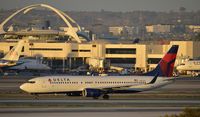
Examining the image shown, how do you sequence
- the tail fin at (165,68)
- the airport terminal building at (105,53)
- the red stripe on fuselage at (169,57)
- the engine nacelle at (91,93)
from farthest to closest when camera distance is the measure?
the airport terminal building at (105,53)
the red stripe on fuselage at (169,57)
the tail fin at (165,68)
the engine nacelle at (91,93)

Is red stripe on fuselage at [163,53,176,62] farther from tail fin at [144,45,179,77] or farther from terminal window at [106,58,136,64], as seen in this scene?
terminal window at [106,58,136,64]

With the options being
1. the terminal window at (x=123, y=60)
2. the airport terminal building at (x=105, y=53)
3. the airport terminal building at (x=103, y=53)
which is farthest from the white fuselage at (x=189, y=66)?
the terminal window at (x=123, y=60)

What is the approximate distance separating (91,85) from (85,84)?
0.70 metres

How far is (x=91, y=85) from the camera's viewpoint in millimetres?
77000

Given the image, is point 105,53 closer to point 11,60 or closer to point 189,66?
point 189,66

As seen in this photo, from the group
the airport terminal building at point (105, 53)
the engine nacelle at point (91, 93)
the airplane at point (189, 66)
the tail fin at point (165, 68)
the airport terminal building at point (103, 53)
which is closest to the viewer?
the engine nacelle at point (91, 93)

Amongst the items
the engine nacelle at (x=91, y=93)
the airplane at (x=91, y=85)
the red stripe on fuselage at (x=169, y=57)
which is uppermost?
the red stripe on fuselage at (x=169, y=57)

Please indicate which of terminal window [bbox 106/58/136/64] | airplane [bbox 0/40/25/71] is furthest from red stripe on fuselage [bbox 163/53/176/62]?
terminal window [bbox 106/58/136/64]

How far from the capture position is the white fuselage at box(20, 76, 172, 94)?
248ft

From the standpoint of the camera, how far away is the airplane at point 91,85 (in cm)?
7556

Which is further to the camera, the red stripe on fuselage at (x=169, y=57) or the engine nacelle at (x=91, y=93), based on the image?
the red stripe on fuselage at (x=169, y=57)

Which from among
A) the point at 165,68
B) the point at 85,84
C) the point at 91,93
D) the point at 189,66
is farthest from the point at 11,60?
the point at 91,93

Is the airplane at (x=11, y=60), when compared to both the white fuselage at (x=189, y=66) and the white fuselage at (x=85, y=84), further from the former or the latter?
the white fuselage at (x=85, y=84)

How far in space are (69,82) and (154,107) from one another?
1549 centimetres
